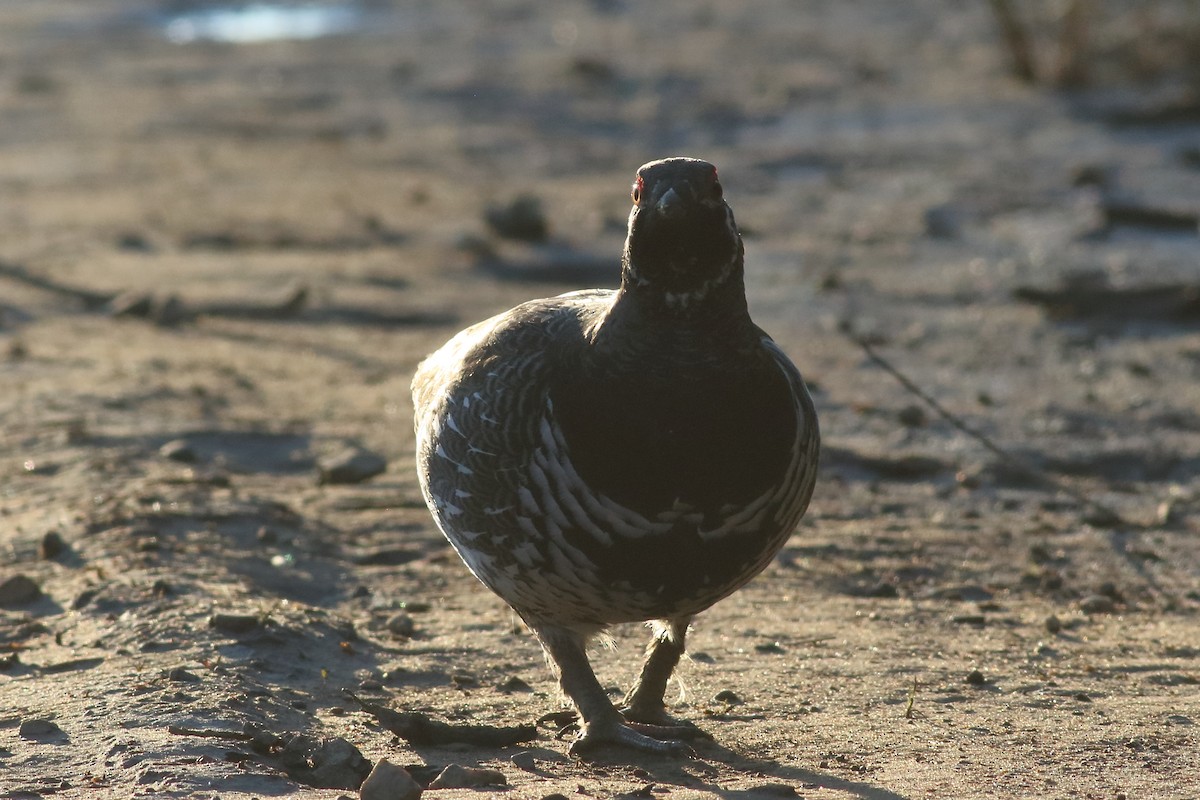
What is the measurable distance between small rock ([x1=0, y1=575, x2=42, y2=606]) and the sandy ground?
17 mm

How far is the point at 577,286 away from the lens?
10.2 metres

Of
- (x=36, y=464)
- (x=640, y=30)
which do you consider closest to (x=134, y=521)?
(x=36, y=464)

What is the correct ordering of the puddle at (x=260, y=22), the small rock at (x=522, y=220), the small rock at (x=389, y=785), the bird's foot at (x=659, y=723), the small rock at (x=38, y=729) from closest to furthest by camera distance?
the small rock at (x=389, y=785), the small rock at (x=38, y=729), the bird's foot at (x=659, y=723), the small rock at (x=522, y=220), the puddle at (x=260, y=22)

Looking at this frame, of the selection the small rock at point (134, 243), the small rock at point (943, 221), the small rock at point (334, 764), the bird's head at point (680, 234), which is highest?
the bird's head at point (680, 234)

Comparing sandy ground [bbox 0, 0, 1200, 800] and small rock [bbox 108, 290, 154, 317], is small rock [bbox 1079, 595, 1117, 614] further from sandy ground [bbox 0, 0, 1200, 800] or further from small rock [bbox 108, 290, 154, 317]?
A: small rock [bbox 108, 290, 154, 317]

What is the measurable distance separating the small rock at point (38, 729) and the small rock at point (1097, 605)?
3.52 meters

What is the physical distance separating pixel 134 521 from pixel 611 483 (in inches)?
103

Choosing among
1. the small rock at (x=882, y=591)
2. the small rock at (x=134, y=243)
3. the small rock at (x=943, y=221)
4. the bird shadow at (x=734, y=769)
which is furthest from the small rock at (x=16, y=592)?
the small rock at (x=943, y=221)

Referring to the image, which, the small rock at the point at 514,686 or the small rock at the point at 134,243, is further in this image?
the small rock at the point at 134,243

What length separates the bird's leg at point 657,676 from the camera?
198 inches

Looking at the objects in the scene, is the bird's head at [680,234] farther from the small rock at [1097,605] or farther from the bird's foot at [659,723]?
the small rock at [1097,605]

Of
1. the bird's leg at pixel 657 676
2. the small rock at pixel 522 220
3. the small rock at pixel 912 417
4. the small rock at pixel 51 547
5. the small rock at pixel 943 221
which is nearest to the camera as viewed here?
the bird's leg at pixel 657 676

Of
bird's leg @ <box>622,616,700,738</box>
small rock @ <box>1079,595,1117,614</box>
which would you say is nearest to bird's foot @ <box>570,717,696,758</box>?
bird's leg @ <box>622,616,700,738</box>

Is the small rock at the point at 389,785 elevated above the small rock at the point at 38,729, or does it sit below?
below
